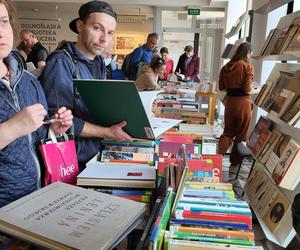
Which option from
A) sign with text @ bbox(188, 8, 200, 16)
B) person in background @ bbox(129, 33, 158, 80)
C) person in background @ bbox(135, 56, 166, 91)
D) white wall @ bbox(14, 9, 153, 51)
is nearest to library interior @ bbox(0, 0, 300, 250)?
person in background @ bbox(135, 56, 166, 91)

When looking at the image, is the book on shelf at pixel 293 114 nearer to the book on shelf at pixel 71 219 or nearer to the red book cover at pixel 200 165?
the red book cover at pixel 200 165

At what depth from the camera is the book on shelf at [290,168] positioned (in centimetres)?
175

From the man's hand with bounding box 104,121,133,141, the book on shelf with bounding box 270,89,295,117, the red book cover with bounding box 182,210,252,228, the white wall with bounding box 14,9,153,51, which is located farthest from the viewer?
the white wall with bounding box 14,9,153,51

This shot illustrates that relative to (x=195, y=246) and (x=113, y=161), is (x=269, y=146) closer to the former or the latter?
(x=113, y=161)

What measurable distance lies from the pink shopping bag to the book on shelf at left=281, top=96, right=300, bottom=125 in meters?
1.21

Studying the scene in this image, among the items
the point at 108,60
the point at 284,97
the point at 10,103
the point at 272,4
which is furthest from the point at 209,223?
the point at 108,60

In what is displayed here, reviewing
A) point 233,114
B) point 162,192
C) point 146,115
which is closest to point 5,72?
point 146,115

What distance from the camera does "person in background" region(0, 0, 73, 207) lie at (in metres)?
0.95

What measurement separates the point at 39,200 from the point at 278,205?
63.1 inches

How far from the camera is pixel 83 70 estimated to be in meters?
1.53

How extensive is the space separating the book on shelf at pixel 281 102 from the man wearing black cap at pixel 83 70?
1.06 meters

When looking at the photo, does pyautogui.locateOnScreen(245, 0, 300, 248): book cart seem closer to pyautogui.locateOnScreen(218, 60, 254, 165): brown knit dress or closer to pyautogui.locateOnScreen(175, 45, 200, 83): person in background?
pyautogui.locateOnScreen(218, 60, 254, 165): brown knit dress

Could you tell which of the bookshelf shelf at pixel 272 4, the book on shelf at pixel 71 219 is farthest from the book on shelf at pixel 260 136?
the book on shelf at pixel 71 219

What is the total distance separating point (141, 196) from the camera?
3.56 ft
